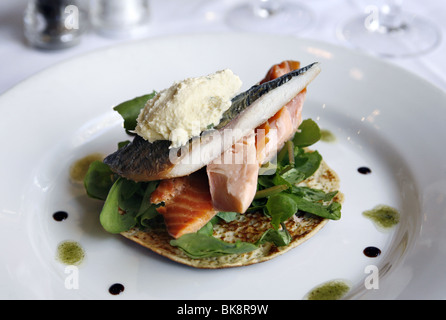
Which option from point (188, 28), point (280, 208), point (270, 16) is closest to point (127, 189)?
point (280, 208)

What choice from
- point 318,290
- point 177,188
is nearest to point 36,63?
point 177,188

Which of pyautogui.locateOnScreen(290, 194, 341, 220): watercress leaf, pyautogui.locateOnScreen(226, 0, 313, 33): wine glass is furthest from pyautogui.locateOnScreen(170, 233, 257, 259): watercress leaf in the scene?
pyautogui.locateOnScreen(226, 0, 313, 33): wine glass

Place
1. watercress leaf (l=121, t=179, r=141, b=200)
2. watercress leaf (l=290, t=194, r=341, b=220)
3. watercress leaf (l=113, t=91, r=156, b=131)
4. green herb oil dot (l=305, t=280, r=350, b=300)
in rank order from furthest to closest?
watercress leaf (l=113, t=91, r=156, b=131) < watercress leaf (l=121, t=179, r=141, b=200) < watercress leaf (l=290, t=194, r=341, b=220) < green herb oil dot (l=305, t=280, r=350, b=300)

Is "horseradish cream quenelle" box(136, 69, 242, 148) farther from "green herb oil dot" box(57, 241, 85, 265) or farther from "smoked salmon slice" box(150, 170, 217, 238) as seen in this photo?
"green herb oil dot" box(57, 241, 85, 265)

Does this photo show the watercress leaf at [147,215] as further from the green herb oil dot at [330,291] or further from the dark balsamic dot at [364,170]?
the dark balsamic dot at [364,170]

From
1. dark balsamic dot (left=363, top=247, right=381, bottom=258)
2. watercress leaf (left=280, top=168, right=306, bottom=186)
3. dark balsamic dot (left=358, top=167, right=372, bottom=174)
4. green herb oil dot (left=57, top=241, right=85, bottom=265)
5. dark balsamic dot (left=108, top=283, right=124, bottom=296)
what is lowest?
dark balsamic dot (left=363, top=247, right=381, bottom=258)

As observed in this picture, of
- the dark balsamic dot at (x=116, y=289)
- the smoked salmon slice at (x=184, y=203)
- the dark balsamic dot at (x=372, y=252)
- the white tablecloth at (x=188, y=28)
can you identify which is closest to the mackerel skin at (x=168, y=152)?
the smoked salmon slice at (x=184, y=203)

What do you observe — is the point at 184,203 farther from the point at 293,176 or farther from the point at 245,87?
the point at 245,87
